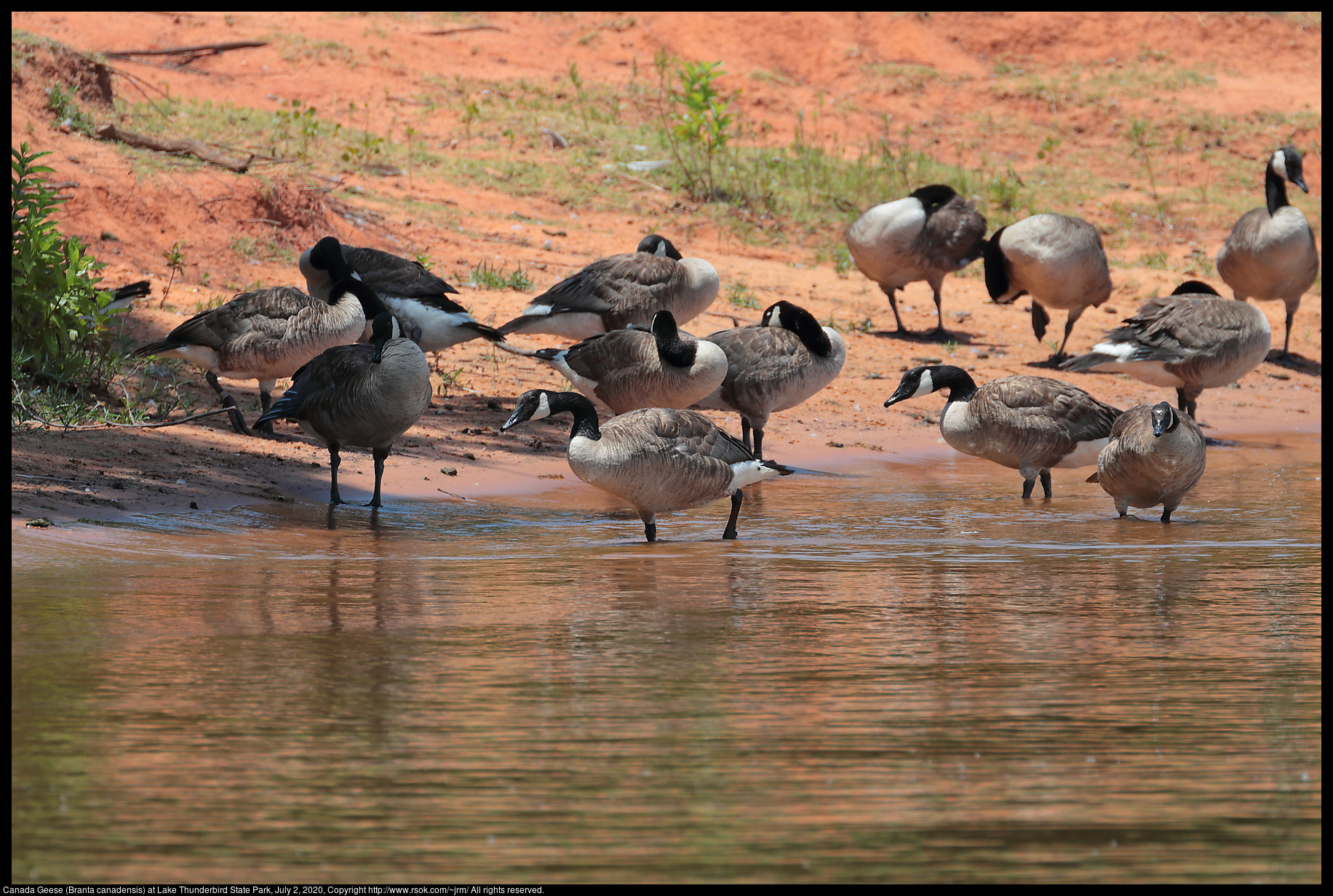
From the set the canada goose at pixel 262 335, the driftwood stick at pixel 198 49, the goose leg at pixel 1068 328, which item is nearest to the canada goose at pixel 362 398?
the canada goose at pixel 262 335

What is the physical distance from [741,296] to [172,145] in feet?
22.0

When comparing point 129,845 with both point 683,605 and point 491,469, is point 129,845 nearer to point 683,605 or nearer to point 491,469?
point 683,605

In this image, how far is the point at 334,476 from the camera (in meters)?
9.38

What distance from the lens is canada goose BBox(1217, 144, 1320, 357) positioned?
15844 millimetres

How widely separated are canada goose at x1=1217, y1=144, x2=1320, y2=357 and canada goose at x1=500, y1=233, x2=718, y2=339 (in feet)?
22.8

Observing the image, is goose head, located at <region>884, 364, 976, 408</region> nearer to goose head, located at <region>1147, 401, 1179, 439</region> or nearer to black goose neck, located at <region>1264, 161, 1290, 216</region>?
goose head, located at <region>1147, 401, 1179, 439</region>

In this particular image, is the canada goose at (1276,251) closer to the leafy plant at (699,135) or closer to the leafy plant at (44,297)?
the leafy plant at (699,135)

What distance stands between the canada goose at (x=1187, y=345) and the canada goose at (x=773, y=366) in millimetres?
2641

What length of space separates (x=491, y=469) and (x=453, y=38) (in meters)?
20.1

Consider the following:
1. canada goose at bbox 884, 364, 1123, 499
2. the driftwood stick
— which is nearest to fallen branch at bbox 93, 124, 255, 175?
the driftwood stick

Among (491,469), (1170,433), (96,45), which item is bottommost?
(491,469)

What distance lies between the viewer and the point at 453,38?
28.7 m

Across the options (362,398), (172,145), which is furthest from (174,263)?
(362,398)

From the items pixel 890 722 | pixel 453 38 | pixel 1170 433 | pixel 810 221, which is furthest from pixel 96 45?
pixel 890 722
